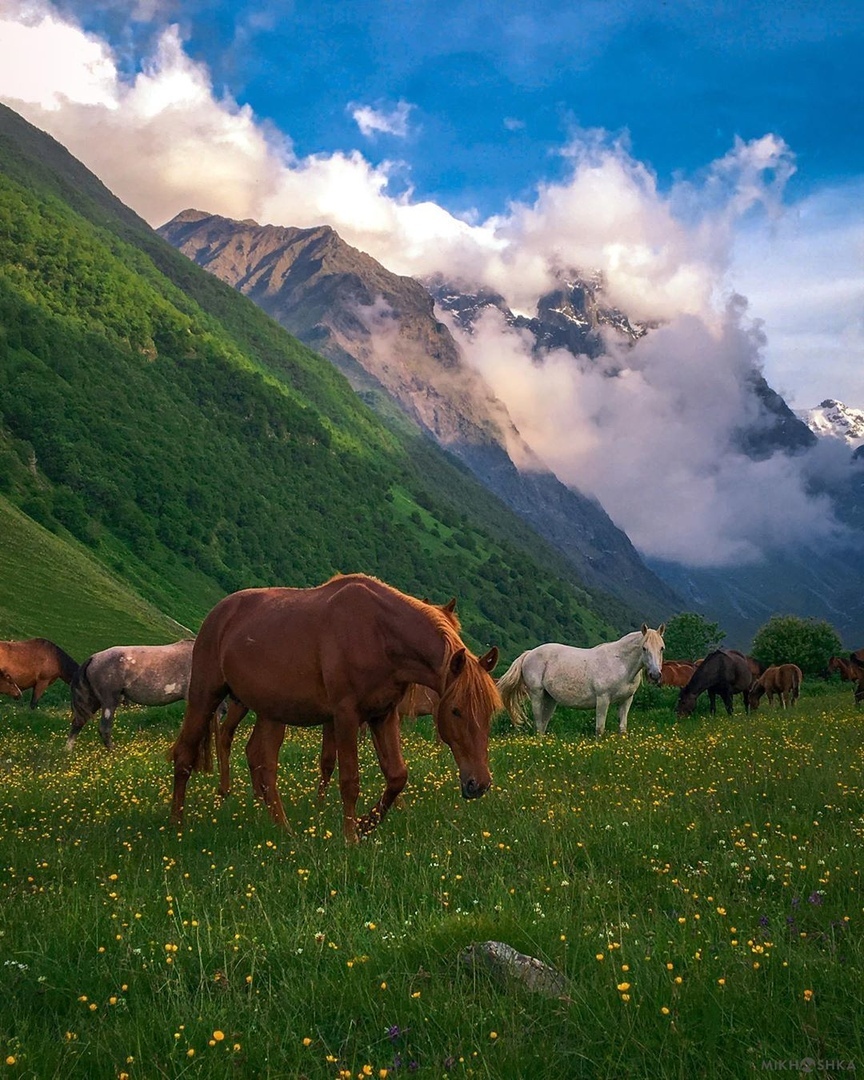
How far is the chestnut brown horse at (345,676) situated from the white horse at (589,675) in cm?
1043

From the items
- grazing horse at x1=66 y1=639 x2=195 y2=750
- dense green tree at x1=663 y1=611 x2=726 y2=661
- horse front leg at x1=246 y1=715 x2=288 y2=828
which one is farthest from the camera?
dense green tree at x1=663 y1=611 x2=726 y2=661

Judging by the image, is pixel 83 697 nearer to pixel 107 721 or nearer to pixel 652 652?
pixel 107 721

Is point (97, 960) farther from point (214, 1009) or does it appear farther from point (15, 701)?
point (15, 701)

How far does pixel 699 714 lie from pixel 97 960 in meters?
24.1

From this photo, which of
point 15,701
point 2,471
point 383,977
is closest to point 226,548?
point 2,471

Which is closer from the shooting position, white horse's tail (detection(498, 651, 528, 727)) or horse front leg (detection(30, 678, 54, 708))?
white horse's tail (detection(498, 651, 528, 727))

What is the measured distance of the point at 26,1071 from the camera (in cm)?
424

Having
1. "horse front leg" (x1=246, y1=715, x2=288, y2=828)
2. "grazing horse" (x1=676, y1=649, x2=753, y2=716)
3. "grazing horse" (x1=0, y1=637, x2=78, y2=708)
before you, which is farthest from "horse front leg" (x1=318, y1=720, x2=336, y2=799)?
"grazing horse" (x1=0, y1=637, x2=78, y2=708)

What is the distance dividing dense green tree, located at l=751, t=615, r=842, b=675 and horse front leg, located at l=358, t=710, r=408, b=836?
7837cm

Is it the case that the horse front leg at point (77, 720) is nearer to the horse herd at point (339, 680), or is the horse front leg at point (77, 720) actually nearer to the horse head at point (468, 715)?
the horse herd at point (339, 680)

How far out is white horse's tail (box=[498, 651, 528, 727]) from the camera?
2209 cm

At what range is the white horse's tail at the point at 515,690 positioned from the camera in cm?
2209

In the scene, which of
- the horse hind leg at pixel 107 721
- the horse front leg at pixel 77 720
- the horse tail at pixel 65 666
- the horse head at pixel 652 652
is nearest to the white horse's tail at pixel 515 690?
the horse head at pixel 652 652

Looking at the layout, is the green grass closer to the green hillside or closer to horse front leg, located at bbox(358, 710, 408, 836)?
the green hillside
